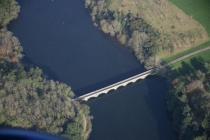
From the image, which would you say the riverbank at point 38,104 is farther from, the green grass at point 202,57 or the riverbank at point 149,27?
the green grass at point 202,57

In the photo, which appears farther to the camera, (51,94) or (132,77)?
(132,77)

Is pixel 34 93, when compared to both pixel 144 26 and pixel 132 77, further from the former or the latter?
pixel 144 26

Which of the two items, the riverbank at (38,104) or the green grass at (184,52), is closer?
the riverbank at (38,104)

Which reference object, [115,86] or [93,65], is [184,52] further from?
[93,65]

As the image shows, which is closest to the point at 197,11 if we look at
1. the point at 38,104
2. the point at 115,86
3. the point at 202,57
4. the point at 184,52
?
the point at 184,52

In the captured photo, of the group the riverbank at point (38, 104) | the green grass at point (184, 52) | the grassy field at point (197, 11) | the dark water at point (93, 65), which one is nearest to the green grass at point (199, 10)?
the grassy field at point (197, 11)

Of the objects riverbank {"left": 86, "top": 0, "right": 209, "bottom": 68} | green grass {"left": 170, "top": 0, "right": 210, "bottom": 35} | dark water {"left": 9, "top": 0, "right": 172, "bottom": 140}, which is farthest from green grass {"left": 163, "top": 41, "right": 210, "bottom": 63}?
dark water {"left": 9, "top": 0, "right": 172, "bottom": 140}

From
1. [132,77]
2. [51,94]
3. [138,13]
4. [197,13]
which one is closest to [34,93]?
[51,94]
